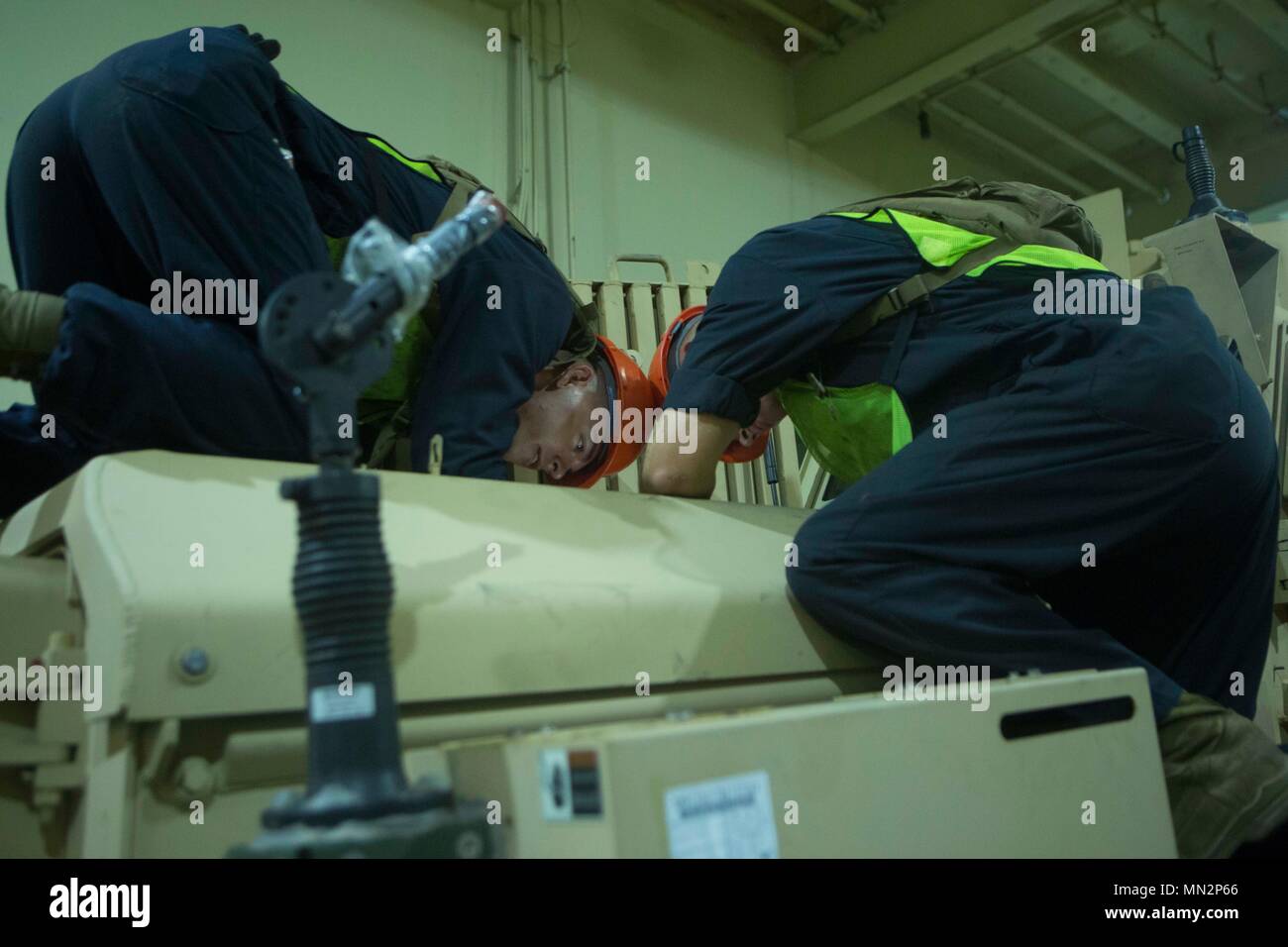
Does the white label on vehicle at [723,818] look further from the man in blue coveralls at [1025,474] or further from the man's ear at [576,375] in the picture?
the man's ear at [576,375]

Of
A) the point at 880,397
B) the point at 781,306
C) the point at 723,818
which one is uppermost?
the point at 781,306

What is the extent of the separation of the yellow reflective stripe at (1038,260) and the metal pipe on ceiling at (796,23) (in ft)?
9.17

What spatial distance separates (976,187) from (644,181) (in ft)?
6.79

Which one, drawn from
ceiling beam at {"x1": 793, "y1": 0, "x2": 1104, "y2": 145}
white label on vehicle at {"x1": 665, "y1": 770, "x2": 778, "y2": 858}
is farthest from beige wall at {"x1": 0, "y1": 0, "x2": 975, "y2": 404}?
white label on vehicle at {"x1": 665, "y1": 770, "x2": 778, "y2": 858}

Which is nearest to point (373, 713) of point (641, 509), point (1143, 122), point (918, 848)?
point (918, 848)

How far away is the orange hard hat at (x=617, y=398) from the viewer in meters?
1.88

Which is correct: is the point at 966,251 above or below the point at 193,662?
above

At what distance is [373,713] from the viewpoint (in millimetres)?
715

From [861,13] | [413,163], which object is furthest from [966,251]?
[861,13]

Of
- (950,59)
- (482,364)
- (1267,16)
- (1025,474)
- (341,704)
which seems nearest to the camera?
(341,704)

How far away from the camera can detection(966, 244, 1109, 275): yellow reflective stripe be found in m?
1.47

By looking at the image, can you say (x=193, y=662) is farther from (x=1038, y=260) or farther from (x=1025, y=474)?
(x=1038, y=260)

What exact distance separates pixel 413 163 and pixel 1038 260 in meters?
0.94

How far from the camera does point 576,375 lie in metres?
1.88
